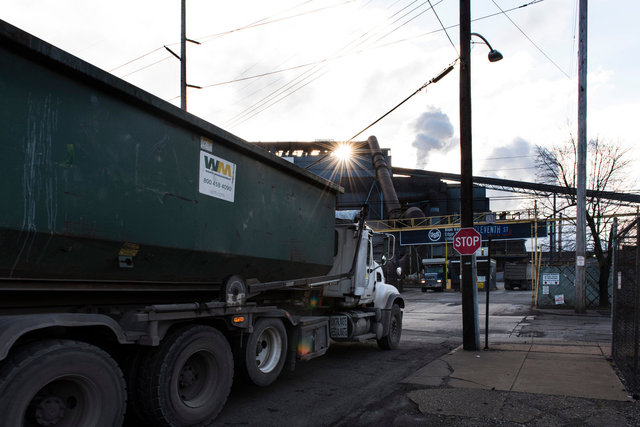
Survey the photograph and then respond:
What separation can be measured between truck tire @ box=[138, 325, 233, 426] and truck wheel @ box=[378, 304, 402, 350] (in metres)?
5.56

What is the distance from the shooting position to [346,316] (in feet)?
29.0

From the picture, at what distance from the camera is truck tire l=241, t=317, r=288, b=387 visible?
5.98 metres

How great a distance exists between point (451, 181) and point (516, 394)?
62.6 m

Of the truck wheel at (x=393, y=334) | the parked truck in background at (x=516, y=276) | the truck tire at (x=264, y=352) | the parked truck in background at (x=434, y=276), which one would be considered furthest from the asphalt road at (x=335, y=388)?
Result: the parked truck in background at (x=516, y=276)

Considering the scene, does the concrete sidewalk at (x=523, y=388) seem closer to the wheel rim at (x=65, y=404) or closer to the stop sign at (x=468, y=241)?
the stop sign at (x=468, y=241)

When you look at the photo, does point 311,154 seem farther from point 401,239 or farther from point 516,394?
point 516,394

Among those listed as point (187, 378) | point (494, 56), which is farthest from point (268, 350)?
point (494, 56)

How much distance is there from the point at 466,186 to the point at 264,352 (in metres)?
6.16

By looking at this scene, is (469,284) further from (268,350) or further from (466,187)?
(268,350)

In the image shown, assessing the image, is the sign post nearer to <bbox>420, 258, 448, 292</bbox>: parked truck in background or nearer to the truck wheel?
the truck wheel

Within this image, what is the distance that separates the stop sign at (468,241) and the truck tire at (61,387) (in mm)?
7980

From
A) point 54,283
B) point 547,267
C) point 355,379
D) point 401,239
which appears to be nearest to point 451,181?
point 401,239

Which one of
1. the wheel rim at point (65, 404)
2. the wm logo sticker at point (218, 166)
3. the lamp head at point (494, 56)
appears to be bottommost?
the wheel rim at point (65, 404)

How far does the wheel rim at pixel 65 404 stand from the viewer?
11.6 feet
